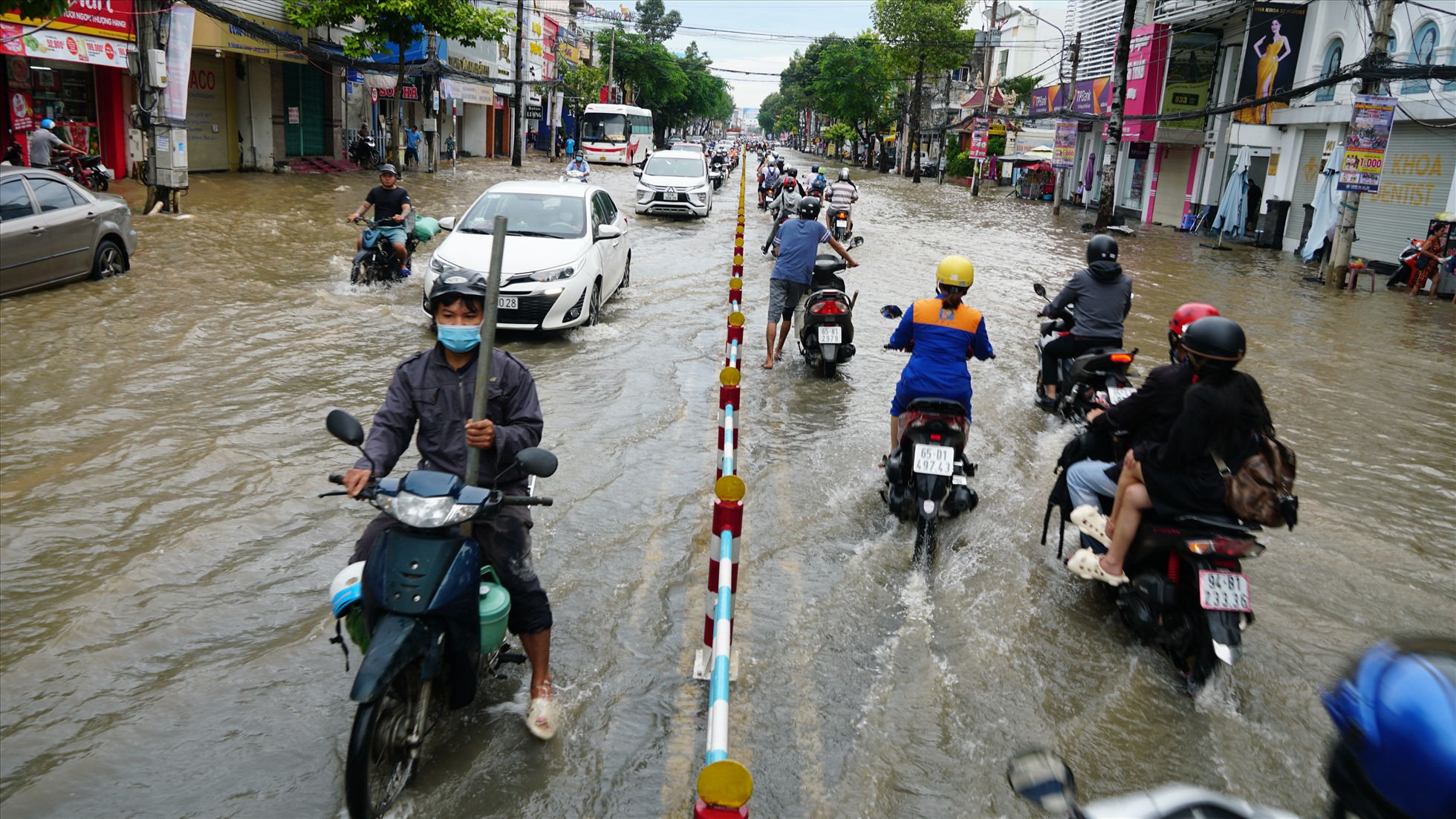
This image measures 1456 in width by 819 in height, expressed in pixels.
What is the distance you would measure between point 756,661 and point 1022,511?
289cm

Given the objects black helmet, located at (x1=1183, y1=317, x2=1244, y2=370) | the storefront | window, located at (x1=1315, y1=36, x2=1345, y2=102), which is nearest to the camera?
black helmet, located at (x1=1183, y1=317, x2=1244, y2=370)

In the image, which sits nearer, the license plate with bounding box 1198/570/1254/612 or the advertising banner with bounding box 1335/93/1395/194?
the license plate with bounding box 1198/570/1254/612

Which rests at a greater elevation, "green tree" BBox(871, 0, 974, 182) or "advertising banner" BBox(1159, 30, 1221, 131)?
"green tree" BBox(871, 0, 974, 182)

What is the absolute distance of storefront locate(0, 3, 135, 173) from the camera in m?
18.2

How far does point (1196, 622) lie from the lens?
4.43 m

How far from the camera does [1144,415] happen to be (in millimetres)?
4715

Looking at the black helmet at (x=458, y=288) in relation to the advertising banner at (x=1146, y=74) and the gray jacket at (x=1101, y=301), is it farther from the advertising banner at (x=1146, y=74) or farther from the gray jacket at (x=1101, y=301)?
the advertising banner at (x=1146, y=74)

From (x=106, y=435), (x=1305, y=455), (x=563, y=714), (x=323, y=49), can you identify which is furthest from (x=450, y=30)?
(x=563, y=714)

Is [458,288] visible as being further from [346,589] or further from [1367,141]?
[1367,141]

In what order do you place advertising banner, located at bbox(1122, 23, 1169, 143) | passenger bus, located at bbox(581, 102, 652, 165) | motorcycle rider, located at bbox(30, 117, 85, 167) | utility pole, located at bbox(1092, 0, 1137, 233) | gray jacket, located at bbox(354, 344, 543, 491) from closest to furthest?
gray jacket, located at bbox(354, 344, 543, 491) < motorcycle rider, located at bbox(30, 117, 85, 167) < utility pole, located at bbox(1092, 0, 1137, 233) < advertising banner, located at bbox(1122, 23, 1169, 143) < passenger bus, located at bbox(581, 102, 652, 165)

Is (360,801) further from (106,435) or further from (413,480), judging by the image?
(106,435)

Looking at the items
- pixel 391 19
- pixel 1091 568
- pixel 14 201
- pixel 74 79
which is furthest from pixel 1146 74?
pixel 1091 568

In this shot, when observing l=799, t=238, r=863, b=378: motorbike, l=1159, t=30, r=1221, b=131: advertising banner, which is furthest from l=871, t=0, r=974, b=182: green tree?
l=799, t=238, r=863, b=378: motorbike

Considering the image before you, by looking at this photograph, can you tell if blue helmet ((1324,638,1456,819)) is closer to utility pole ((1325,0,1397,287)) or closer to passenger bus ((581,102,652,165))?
utility pole ((1325,0,1397,287))
